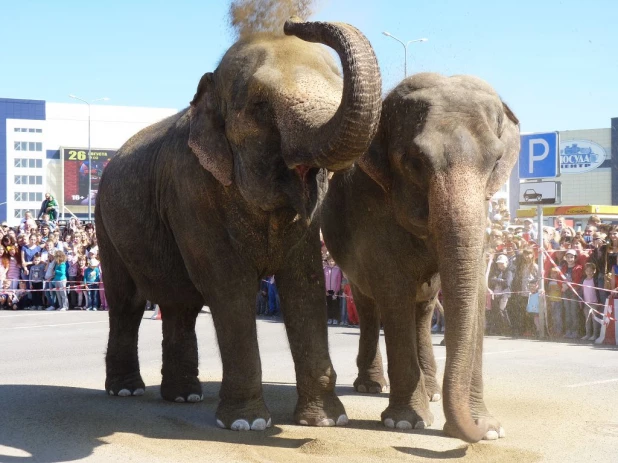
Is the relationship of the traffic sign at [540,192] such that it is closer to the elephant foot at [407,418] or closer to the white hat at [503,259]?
the white hat at [503,259]

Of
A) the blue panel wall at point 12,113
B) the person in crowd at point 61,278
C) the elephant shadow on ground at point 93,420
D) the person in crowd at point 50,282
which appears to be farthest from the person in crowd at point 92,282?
the blue panel wall at point 12,113

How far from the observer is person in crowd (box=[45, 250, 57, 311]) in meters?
26.2

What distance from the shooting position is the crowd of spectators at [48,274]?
85.4ft

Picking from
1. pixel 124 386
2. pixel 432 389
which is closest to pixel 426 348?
pixel 432 389

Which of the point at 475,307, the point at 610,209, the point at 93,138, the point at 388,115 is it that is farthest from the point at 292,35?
the point at 93,138

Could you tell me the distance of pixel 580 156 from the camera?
71.6 m

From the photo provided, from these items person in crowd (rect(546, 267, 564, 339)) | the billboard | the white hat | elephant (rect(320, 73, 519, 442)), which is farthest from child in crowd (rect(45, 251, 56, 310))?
the billboard

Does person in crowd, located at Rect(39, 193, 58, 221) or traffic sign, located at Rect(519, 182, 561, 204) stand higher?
person in crowd, located at Rect(39, 193, 58, 221)

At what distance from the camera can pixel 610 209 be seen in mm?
37094

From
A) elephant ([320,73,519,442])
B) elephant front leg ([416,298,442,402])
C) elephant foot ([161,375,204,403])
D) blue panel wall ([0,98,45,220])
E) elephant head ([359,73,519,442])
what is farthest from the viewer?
blue panel wall ([0,98,45,220])

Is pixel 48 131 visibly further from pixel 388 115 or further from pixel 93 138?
pixel 388 115

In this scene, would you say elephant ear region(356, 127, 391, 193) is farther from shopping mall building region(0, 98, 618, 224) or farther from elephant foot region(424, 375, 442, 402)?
shopping mall building region(0, 98, 618, 224)

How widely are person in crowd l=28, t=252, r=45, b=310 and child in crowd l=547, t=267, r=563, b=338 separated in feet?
49.0

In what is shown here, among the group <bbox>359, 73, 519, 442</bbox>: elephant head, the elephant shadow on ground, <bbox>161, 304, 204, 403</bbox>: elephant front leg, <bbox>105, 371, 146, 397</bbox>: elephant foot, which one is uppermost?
<bbox>359, 73, 519, 442</bbox>: elephant head
